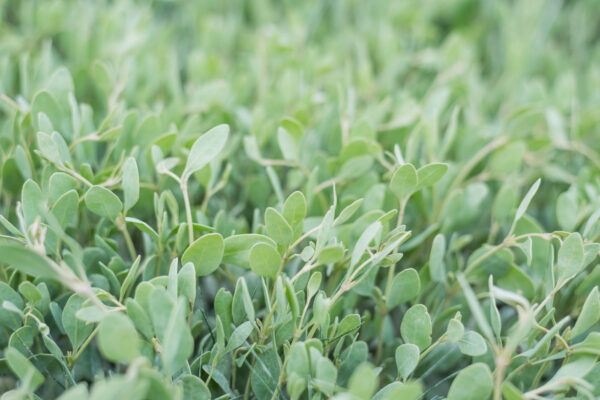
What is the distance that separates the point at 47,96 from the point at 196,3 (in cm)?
91

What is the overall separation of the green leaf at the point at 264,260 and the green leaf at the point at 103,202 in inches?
7.7

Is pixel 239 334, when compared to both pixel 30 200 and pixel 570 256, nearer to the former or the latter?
pixel 30 200

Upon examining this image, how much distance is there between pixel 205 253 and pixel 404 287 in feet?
0.92

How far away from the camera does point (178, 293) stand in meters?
0.73

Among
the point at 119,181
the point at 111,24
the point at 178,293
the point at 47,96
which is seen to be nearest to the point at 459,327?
the point at 178,293

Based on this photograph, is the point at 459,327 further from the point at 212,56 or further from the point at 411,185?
the point at 212,56

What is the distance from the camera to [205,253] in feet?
2.41

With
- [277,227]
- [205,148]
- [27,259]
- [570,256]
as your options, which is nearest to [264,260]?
[277,227]

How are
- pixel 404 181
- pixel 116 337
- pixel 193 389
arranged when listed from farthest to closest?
pixel 404 181, pixel 193 389, pixel 116 337

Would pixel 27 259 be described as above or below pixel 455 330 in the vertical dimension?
above

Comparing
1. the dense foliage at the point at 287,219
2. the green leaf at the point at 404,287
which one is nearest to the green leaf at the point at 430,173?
the dense foliage at the point at 287,219

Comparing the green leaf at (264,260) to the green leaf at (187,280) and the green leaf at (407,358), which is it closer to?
the green leaf at (187,280)

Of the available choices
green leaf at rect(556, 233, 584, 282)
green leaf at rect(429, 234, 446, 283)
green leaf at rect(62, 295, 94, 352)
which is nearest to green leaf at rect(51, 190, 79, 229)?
green leaf at rect(62, 295, 94, 352)

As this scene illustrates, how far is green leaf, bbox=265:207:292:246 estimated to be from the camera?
72 cm
